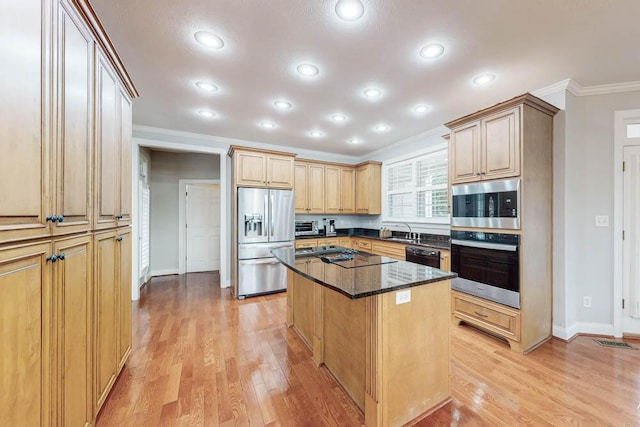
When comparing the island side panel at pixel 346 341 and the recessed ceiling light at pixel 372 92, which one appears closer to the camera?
the island side panel at pixel 346 341

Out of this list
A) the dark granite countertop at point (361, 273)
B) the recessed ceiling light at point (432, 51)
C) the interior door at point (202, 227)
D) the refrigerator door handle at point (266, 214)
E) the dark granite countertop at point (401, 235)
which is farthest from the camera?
the interior door at point (202, 227)

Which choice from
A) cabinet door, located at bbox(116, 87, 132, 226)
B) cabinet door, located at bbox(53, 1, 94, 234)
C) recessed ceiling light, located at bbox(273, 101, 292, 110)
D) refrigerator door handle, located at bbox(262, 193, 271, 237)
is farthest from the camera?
refrigerator door handle, located at bbox(262, 193, 271, 237)

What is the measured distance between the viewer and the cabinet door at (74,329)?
1159mm

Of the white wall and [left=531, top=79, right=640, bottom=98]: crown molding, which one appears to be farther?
the white wall

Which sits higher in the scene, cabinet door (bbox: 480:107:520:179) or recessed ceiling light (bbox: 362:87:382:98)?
recessed ceiling light (bbox: 362:87:382:98)

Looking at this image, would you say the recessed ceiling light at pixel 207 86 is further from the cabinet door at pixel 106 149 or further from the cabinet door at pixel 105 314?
the cabinet door at pixel 105 314

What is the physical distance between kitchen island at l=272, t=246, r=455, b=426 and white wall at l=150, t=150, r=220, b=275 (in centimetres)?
452

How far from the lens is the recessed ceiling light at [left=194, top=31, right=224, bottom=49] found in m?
1.91

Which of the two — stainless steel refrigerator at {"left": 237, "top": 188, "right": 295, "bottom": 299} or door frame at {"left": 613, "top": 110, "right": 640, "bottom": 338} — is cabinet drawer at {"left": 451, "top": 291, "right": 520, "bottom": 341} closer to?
door frame at {"left": 613, "top": 110, "right": 640, "bottom": 338}

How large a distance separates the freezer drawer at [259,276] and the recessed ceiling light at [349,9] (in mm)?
3374

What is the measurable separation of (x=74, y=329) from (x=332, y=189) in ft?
14.4

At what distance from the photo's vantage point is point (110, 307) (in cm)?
175

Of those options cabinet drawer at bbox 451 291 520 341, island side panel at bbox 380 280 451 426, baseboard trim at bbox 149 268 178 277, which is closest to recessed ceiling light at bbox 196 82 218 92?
island side panel at bbox 380 280 451 426

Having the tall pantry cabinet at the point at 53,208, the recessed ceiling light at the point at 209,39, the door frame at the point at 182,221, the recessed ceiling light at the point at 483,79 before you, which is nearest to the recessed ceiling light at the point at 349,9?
the recessed ceiling light at the point at 209,39
